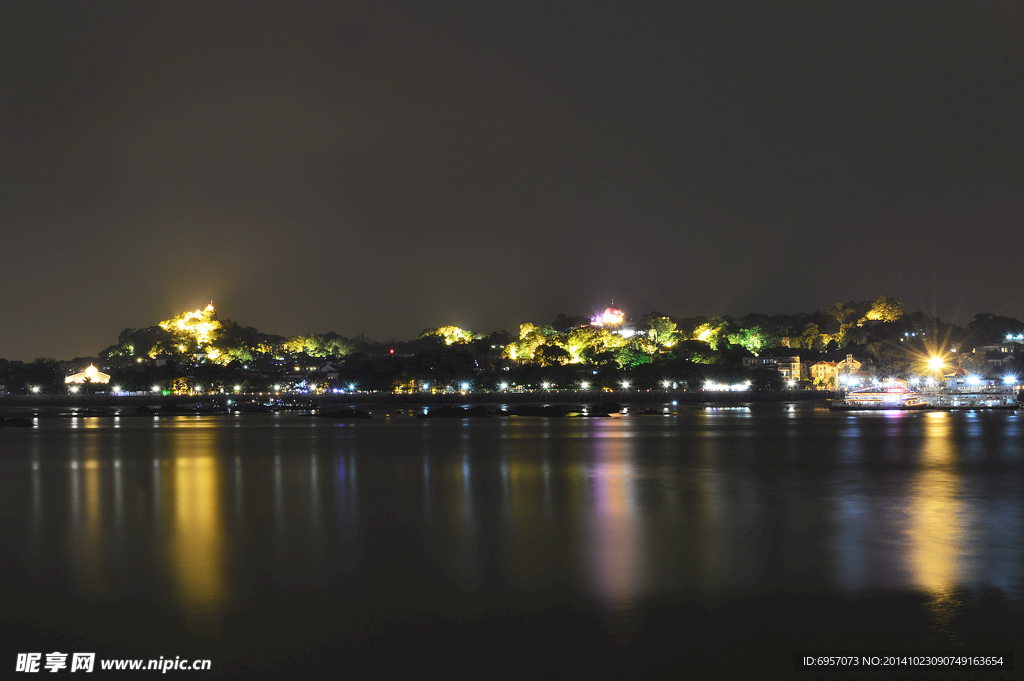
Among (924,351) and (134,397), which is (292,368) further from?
(924,351)

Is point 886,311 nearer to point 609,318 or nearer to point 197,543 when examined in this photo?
point 609,318

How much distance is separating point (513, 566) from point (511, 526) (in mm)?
4171

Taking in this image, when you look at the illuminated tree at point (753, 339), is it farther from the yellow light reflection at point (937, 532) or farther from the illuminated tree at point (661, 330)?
the yellow light reflection at point (937, 532)

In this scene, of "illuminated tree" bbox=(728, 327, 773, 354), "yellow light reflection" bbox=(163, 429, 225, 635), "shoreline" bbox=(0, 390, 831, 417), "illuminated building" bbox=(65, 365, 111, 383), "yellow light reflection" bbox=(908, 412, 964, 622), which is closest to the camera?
"yellow light reflection" bbox=(163, 429, 225, 635)

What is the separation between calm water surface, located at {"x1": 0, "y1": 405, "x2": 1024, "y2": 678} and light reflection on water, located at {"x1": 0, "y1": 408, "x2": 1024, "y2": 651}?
0.28 ft

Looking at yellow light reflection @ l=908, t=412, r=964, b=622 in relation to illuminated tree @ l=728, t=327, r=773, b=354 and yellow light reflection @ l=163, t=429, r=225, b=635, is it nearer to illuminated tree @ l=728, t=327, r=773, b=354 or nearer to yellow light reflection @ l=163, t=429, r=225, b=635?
yellow light reflection @ l=163, t=429, r=225, b=635

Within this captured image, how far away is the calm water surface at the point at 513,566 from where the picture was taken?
31.3ft

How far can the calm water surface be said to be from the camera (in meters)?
9.55

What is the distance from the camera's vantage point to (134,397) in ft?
465

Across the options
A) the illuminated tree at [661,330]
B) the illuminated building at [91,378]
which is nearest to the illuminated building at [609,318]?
the illuminated tree at [661,330]

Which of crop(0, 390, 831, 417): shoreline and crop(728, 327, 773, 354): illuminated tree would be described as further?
crop(728, 327, 773, 354): illuminated tree

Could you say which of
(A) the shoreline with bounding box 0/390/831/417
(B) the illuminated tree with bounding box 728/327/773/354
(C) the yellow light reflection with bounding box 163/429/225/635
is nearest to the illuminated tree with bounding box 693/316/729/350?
(B) the illuminated tree with bounding box 728/327/773/354

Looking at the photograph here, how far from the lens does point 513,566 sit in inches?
553

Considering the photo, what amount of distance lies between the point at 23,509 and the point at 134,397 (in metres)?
130
